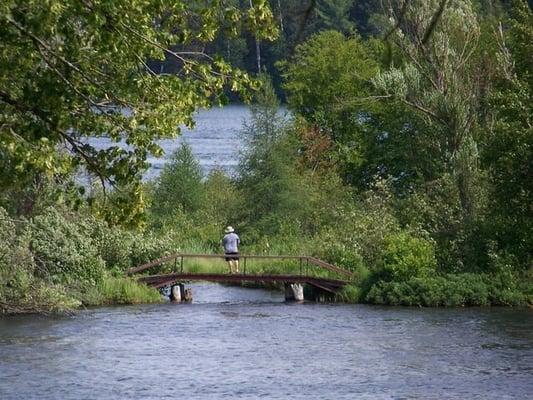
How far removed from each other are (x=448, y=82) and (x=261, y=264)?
943 cm

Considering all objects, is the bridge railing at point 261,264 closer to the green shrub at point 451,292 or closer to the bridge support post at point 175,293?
the bridge support post at point 175,293

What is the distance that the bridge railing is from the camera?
42.5m

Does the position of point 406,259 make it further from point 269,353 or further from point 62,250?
point 62,250

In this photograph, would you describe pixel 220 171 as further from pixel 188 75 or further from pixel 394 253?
pixel 188 75

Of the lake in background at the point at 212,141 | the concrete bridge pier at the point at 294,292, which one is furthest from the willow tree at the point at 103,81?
the lake in background at the point at 212,141

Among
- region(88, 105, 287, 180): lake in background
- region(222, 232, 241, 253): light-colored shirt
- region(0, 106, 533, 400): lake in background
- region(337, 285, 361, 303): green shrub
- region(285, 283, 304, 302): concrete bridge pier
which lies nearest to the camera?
region(0, 106, 533, 400): lake in background

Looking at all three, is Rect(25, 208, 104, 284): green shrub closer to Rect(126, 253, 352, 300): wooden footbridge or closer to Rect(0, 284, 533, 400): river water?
Rect(0, 284, 533, 400): river water

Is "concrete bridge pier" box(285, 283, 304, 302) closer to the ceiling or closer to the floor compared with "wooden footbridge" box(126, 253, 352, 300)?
closer to the floor

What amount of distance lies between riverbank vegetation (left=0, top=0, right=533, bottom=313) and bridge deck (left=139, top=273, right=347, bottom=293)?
2.75ft

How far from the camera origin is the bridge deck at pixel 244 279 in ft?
139

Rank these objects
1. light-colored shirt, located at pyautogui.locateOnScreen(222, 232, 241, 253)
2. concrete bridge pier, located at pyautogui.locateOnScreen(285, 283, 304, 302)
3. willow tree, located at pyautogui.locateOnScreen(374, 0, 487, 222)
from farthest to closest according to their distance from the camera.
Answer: light-colored shirt, located at pyautogui.locateOnScreen(222, 232, 241, 253)
willow tree, located at pyautogui.locateOnScreen(374, 0, 487, 222)
concrete bridge pier, located at pyautogui.locateOnScreen(285, 283, 304, 302)

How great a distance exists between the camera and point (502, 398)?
25188mm

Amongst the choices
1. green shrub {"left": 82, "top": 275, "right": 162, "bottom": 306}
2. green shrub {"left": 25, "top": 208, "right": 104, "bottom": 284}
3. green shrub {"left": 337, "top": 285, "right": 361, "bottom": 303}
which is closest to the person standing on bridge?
green shrub {"left": 82, "top": 275, "right": 162, "bottom": 306}

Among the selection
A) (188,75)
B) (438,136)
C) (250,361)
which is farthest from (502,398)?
(438,136)
